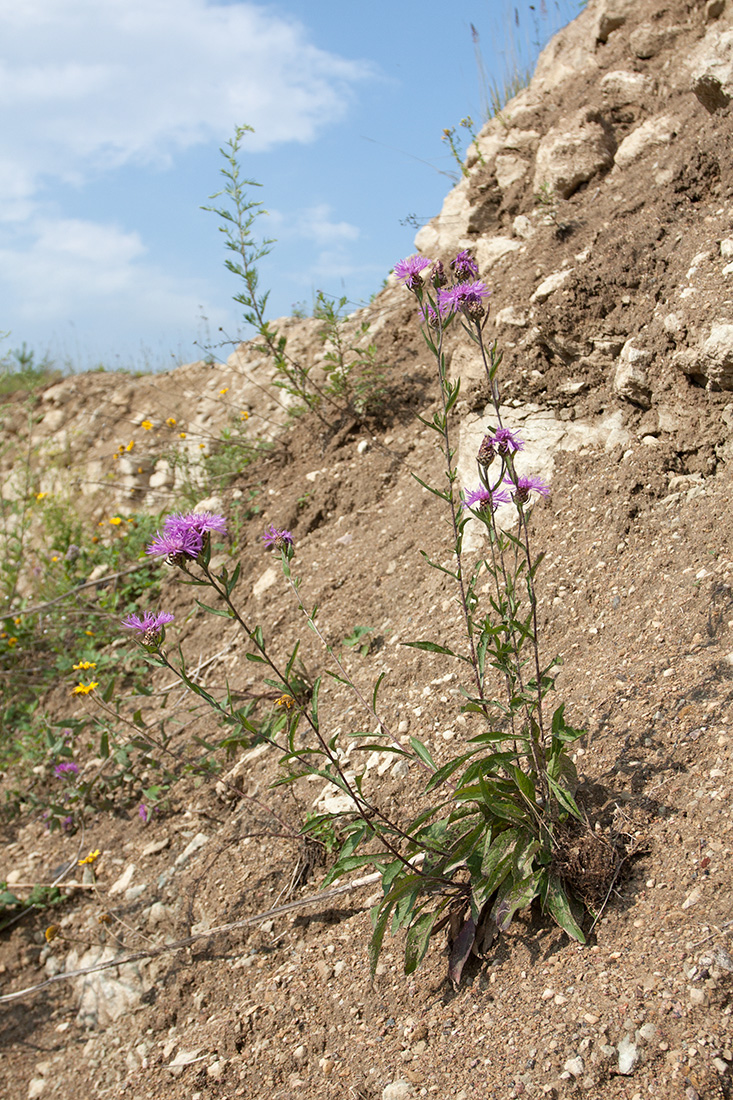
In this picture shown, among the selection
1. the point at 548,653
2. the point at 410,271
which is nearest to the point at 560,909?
the point at 548,653

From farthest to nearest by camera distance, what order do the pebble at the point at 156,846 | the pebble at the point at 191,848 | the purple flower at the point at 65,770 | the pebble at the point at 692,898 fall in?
the purple flower at the point at 65,770 → the pebble at the point at 156,846 → the pebble at the point at 191,848 → the pebble at the point at 692,898

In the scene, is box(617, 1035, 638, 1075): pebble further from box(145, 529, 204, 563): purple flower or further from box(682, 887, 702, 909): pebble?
Answer: box(145, 529, 204, 563): purple flower

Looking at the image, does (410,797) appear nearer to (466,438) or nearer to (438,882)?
(438,882)

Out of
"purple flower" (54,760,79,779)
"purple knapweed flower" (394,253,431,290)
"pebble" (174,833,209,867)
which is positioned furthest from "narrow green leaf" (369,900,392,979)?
"purple flower" (54,760,79,779)

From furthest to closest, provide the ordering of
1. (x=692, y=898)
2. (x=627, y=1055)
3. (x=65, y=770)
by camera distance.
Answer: (x=65, y=770) < (x=692, y=898) < (x=627, y=1055)

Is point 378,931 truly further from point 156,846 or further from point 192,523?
point 156,846

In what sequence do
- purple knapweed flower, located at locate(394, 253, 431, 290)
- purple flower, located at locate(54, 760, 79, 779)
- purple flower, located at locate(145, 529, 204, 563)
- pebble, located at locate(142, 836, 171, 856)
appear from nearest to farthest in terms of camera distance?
purple flower, located at locate(145, 529, 204, 563) → purple knapweed flower, located at locate(394, 253, 431, 290) → pebble, located at locate(142, 836, 171, 856) → purple flower, located at locate(54, 760, 79, 779)

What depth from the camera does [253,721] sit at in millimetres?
3400

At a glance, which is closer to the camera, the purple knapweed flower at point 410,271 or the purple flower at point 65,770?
the purple knapweed flower at point 410,271

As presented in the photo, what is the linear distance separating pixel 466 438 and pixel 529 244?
1.30m

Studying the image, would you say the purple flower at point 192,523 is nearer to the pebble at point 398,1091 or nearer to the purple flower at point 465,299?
the purple flower at point 465,299

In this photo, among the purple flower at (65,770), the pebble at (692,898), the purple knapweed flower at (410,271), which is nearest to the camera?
the pebble at (692,898)

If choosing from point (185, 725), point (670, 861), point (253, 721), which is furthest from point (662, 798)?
point (185, 725)

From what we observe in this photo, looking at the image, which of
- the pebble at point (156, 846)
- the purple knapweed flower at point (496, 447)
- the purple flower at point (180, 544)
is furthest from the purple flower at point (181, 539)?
the pebble at point (156, 846)
